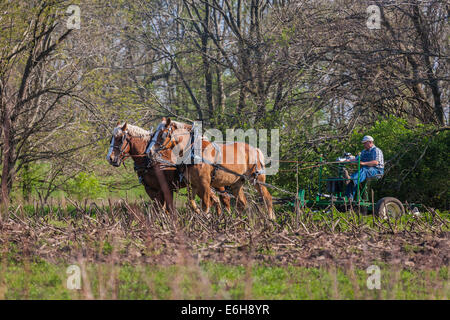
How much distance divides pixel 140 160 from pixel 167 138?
2.39ft

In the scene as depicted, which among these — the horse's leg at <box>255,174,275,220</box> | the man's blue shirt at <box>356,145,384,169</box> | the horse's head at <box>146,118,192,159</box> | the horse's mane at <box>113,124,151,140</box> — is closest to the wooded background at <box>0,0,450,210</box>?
the man's blue shirt at <box>356,145,384,169</box>

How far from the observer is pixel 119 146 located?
34.3ft

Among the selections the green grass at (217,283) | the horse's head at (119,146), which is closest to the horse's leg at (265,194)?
the horse's head at (119,146)

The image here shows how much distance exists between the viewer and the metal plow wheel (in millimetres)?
10492

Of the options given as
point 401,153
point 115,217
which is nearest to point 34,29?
point 115,217

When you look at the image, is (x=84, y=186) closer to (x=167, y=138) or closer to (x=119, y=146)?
(x=119, y=146)

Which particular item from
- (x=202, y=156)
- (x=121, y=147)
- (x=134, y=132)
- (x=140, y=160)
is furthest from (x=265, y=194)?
(x=121, y=147)

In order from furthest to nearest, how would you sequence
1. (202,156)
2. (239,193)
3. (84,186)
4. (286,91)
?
(84,186) → (286,91) → (239,193) → (202,156)

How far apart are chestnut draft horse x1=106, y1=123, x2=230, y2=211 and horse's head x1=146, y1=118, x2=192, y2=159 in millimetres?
279

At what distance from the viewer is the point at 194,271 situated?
5402 mm

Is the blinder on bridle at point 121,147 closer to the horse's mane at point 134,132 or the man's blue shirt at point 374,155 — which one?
the horse's mane at point 134,132

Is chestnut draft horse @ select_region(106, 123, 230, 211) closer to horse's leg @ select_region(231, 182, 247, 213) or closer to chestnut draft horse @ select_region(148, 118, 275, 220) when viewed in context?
chestnut draft horse @ select_region(148, 118, 275, 220)

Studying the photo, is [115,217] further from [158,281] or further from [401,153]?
[401,153]
